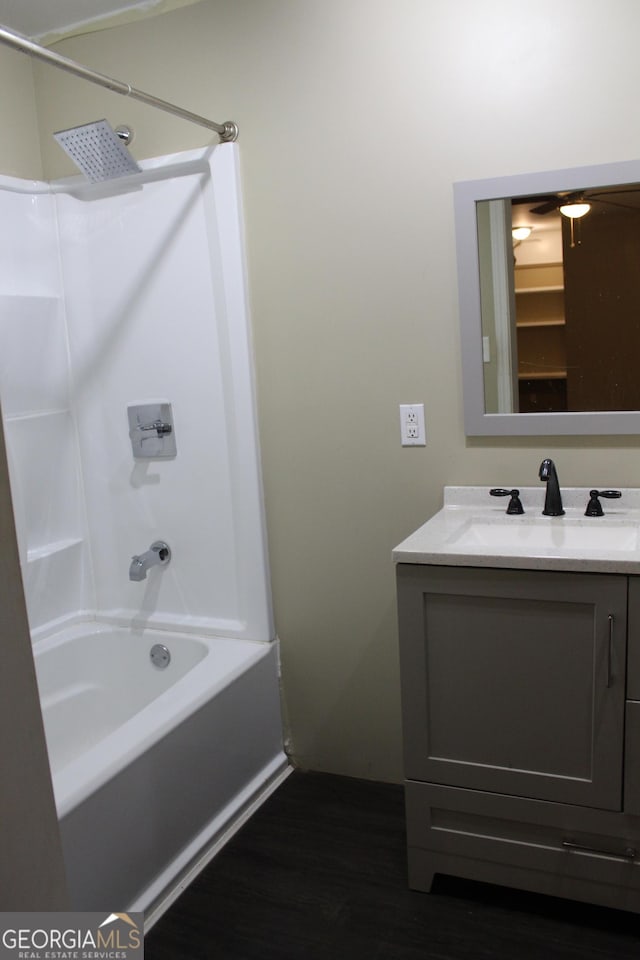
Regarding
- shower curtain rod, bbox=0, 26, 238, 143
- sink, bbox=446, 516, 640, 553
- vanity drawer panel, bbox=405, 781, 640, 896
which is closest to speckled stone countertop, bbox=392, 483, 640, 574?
sink, bbox=446, 516, 640, 553

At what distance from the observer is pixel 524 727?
71.1 inches

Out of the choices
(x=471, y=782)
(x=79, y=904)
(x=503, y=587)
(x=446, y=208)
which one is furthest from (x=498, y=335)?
(x=79, y=904)

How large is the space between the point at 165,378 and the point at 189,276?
33 cm

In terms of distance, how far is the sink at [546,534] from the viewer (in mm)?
1910

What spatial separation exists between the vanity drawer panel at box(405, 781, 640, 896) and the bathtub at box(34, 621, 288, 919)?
0.58 m

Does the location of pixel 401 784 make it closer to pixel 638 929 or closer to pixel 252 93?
pixel 638 929

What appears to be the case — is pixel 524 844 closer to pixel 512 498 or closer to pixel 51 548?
pixel 512 498

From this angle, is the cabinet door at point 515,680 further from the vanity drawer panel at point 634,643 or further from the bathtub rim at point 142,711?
the bathtub rim at point 142,711

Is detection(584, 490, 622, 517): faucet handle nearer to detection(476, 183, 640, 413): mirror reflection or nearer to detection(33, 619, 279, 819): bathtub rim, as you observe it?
detection(476, 183, 640, 413): mirror reflection

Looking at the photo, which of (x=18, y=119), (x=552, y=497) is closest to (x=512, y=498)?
(x=552, y=497)

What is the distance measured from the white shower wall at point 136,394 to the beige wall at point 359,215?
0.29 feet

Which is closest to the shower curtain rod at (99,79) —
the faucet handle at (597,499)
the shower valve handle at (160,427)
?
the shower valve handle at (160,427)

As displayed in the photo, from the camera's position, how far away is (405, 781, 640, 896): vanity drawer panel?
177cm

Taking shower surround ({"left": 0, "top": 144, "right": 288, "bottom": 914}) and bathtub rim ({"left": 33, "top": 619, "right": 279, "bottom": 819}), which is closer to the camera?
bathtub rim ({"left": 33, "top": 619, "right": 279, "bottom": 819})
